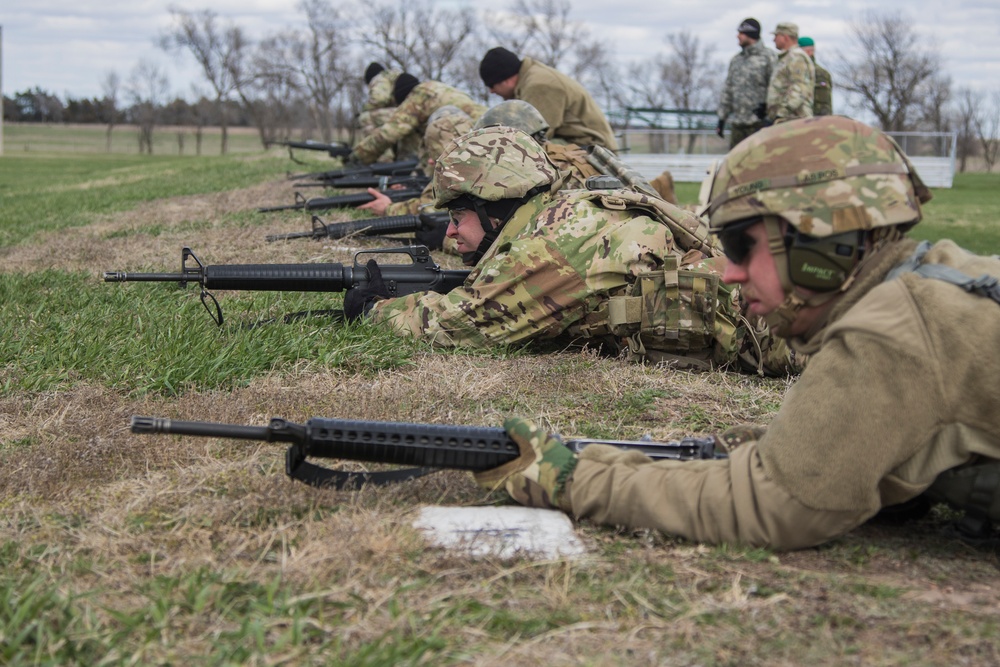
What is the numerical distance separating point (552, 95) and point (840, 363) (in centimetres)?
820

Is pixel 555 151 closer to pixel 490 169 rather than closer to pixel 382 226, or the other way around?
pixel 382 226

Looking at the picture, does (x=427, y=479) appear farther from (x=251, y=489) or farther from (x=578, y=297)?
(x=578, y=297)

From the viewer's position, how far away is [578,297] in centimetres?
513

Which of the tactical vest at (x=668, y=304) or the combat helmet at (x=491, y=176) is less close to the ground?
the combat helmet at (x=491, y=176)

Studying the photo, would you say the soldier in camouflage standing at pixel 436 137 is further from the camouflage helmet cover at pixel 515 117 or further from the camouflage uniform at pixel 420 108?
the camouflage helmet cover at pixel 515 117

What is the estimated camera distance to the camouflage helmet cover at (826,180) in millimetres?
2672

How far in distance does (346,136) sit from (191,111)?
69.8ft

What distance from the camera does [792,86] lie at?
12195mm

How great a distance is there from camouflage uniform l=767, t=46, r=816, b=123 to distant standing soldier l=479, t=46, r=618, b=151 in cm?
264

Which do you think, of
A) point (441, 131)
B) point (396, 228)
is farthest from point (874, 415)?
A: point (441, 131)

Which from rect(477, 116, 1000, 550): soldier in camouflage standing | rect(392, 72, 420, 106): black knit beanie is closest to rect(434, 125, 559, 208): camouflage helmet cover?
rect(477, 116, 1000, 550): soldier in camouflage standing

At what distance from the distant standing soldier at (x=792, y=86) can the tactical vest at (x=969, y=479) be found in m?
9.86

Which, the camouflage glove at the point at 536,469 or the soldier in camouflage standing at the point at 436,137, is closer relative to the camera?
the camouflage glove at the point at 536,469

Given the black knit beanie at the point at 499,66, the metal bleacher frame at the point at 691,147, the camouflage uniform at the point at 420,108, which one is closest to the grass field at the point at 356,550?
the black knit beanie at the point at 499,66
